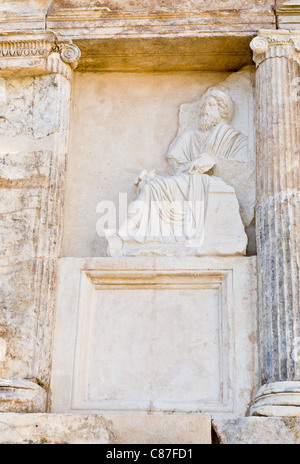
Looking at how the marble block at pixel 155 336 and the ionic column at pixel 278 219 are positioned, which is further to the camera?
the marble block at pixel 155 336

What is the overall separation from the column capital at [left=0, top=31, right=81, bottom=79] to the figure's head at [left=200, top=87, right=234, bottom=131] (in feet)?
4.24

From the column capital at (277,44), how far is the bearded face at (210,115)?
577 mm

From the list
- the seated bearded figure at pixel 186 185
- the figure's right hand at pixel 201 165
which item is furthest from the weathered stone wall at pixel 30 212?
the figure's right hand at pixel 201 165

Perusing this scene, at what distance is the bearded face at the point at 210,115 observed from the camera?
25.9 ft

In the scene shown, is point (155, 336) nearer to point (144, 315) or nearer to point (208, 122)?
point (144, 315)

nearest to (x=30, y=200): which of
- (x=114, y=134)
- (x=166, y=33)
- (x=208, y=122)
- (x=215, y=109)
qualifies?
(x=114, y=134)

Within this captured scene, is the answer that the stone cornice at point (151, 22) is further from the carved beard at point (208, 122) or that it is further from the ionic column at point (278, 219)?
the carved beard at point (208, 122)

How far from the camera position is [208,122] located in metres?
7.91

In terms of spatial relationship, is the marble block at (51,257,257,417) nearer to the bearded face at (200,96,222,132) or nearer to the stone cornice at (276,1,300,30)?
the bearded face at (200,96,222,132)

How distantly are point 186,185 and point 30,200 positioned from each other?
1367mm

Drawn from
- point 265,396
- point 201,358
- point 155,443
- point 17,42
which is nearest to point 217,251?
point 201,358

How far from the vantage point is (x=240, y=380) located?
6.82 meters

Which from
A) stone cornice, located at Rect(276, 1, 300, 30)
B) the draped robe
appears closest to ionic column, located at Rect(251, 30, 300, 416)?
stone cornice, located at Rect(276, 1, 300, 30)

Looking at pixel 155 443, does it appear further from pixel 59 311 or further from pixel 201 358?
pixel 59 311
